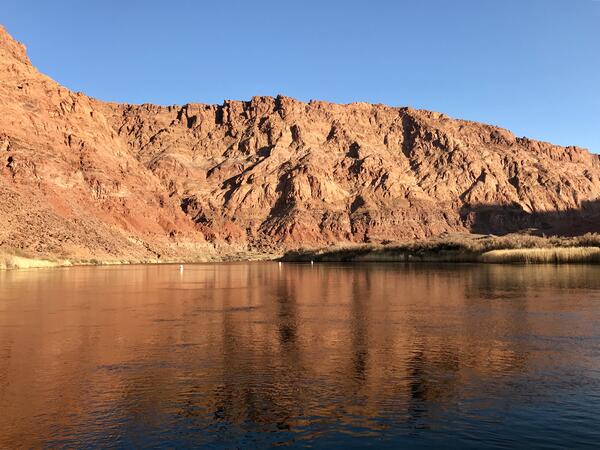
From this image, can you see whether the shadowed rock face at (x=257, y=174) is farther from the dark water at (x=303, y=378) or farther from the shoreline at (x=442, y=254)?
the dark water at (x=303, y=378)

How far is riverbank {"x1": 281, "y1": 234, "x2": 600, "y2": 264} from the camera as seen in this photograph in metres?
63.2

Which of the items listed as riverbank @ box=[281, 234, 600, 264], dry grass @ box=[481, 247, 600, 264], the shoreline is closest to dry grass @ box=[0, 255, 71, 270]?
the shoreline

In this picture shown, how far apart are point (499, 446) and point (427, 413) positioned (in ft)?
4.82

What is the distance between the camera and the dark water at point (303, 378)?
796 cm

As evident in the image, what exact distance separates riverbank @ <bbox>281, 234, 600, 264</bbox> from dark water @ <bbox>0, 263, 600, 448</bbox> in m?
45.3

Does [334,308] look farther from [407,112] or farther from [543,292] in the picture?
[407,112]

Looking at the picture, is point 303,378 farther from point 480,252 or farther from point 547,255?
point 480,252

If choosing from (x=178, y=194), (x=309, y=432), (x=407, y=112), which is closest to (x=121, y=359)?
(x=309, y=432)

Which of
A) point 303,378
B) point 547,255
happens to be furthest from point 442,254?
point 303,378

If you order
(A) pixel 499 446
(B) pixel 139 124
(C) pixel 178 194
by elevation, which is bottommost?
(A) pixel 499 446

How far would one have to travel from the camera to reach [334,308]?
22.6m

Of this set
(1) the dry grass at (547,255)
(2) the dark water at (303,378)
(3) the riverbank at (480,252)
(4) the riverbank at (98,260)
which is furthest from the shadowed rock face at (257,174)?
(2) the dark water at (303,378)

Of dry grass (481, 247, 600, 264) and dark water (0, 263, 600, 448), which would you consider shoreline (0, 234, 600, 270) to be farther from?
dark water (0, 263, 600, 448)

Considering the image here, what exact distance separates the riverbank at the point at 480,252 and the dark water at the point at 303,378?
149ft
